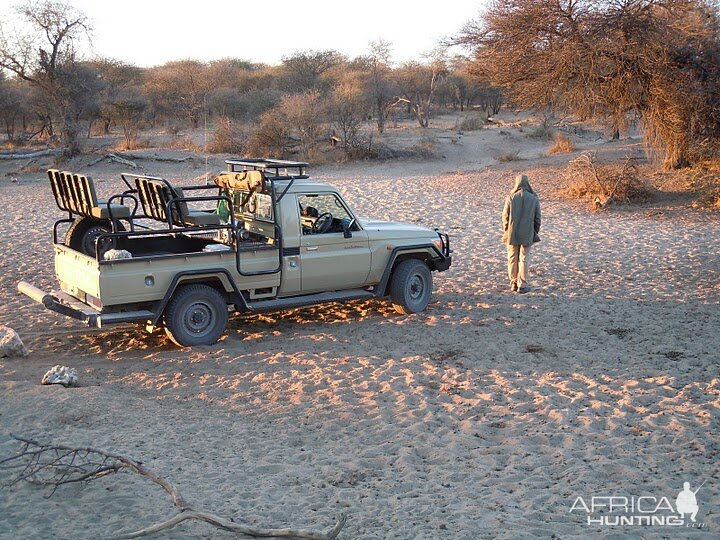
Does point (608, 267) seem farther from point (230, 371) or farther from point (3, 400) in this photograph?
point (3, 400)

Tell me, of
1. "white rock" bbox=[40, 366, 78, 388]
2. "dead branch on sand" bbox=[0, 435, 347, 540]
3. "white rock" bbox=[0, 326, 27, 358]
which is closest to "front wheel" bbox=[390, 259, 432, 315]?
"white rock" bbox=[40, 366, 78, 388]

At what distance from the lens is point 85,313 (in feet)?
27.3

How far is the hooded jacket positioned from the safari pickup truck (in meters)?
1.01

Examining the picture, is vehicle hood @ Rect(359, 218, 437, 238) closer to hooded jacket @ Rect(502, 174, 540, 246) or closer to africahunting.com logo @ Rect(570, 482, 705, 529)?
hooded jacket @ Rect(502, 174, 540, 246)

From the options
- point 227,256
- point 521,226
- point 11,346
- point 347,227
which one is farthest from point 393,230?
point 11,346

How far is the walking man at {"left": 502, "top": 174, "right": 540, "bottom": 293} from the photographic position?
11.1m

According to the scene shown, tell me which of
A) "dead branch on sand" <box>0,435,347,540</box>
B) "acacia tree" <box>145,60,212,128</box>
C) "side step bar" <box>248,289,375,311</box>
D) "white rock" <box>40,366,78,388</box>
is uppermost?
"acacia tree" <box>145,60,212,128</box>

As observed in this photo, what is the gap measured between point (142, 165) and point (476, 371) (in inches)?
857

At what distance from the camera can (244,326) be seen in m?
9.86

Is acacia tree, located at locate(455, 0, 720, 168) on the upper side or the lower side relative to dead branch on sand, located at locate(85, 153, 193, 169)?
upper

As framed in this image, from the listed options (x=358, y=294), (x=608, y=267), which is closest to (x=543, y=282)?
(x=608, y=267)

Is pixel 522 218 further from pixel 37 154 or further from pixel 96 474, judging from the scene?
pixel 37 154

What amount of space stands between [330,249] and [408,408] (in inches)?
119

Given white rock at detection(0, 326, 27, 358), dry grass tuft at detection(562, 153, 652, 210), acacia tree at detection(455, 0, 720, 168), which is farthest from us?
acacia tree at detection(455, 0, 720, 168)
